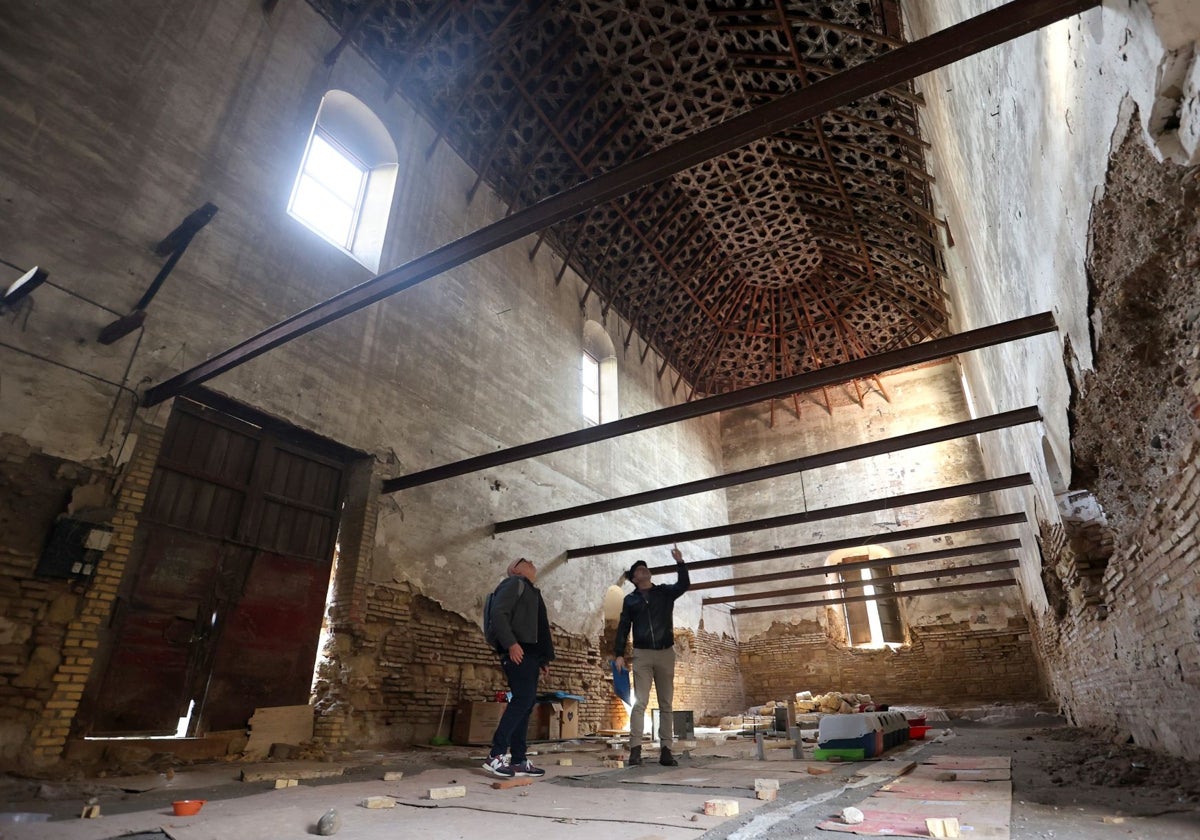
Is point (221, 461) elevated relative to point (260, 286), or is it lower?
lower

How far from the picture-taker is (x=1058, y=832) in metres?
2.36

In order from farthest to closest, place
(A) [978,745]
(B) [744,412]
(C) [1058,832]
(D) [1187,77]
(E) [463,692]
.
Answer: (B) [744,412] → (E) [463,692] → (A) [978,745] → (C) [1058,832] → (D) [1187,77]

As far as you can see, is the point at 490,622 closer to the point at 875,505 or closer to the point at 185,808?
the point at 185,808

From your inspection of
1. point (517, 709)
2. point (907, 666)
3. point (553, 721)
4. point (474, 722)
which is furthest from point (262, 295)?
point (907, 666)

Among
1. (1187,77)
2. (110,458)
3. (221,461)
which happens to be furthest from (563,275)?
(1187,77)

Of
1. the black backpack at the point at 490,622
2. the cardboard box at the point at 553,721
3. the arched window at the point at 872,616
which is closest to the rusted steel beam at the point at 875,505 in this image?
the cardboard box at the point at 553,721

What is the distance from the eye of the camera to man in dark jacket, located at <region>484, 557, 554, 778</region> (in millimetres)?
4566

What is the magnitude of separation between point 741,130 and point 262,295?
5.72 m

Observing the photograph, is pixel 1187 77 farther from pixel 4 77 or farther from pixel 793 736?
pixel 4 77

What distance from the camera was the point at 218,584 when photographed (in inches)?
242

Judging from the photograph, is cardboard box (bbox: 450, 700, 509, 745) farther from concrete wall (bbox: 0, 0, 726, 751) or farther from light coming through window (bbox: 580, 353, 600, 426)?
light coming through window (bbox: 580, 353, 600, 426)

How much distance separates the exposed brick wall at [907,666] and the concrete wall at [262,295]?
7.15 m

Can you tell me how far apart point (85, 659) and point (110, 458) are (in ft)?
5.31

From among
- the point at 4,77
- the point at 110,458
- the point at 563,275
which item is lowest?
the point at 110,458
